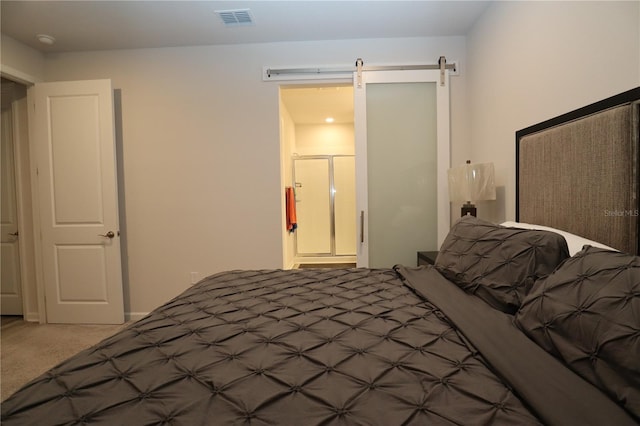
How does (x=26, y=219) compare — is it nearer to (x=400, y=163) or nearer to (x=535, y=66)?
(x=400, y=163)

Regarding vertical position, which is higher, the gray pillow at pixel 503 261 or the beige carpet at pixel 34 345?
the gray pillow at pixel 503 261

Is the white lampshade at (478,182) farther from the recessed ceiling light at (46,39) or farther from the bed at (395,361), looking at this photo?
the recessed ceiling light at (46,39)

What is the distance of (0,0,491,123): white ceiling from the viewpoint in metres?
2.31

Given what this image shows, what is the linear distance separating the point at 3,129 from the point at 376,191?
3960mm

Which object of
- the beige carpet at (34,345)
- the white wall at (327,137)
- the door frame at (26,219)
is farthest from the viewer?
the white wall at (327,137)

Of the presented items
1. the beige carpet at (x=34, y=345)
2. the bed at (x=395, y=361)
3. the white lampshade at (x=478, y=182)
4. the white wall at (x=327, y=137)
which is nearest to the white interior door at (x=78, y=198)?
the beige carpet at (x=34, y=345)

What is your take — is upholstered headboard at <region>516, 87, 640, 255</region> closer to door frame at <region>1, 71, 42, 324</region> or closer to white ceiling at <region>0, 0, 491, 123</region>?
white ceiling at <region>0, 0, 491, 123</region>

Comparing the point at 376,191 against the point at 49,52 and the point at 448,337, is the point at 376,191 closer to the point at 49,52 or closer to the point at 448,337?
the point at 448,337

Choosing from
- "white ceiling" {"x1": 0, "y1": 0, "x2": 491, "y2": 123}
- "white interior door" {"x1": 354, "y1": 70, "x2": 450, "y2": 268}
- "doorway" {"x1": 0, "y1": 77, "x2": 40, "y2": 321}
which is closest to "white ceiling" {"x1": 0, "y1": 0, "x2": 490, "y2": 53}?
"white ceiling" {"x1": 0, "y1": 0, "x2": 491, "y2": 123}

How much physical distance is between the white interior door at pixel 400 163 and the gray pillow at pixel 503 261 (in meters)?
1.39

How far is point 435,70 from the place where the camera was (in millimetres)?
2799

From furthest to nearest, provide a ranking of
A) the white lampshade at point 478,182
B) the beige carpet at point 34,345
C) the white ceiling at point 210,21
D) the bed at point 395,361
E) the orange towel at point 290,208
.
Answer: the orange towel at point 290,208 < the white ceiling at point 210,21 < the white lampshade at point 478,182 < the beige carpet at point 34,345 < the bed at point 395,361

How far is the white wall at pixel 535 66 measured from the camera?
1274 mm

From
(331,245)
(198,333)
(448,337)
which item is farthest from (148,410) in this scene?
(331,245)
